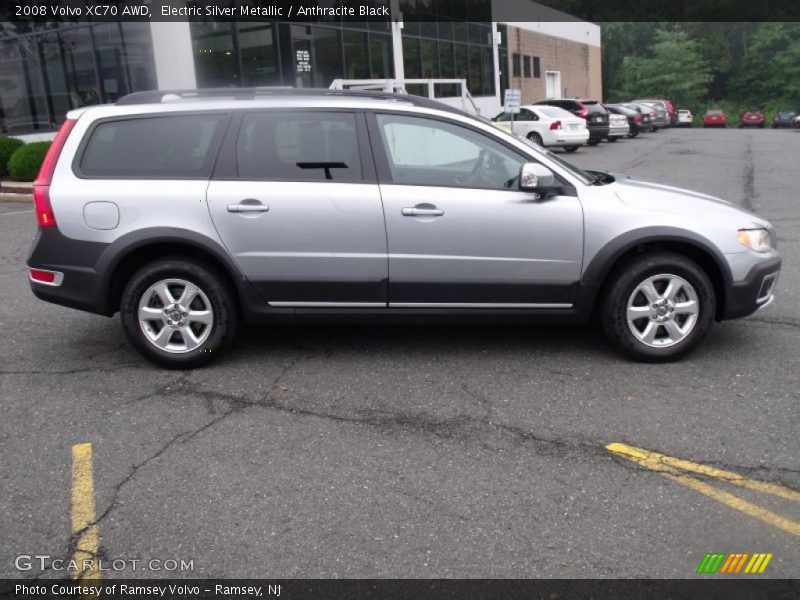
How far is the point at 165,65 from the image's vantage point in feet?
71.7

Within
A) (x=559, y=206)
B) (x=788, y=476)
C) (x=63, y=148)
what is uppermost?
(x=63, y=148)

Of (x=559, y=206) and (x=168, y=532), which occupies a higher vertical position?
(x=559, y=206)

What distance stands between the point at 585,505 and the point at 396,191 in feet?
7.94

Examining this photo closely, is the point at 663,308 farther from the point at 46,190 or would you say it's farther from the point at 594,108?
the point at 594,108

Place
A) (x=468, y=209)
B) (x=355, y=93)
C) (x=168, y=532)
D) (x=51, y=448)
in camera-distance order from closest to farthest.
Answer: (x=168, y=532), (x=51, y=448), (x=468, y=209), (x=355, y=93)

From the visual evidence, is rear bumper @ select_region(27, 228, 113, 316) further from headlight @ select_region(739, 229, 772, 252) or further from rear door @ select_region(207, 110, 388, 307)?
headlight @ select_region(739, 229, 772, 252)

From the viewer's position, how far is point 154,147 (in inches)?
208

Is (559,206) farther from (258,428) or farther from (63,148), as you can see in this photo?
(63,148)

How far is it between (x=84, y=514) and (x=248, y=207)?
225 cm

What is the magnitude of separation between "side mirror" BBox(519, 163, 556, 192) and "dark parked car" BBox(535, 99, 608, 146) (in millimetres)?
24866

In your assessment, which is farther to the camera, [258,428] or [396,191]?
[396,191]

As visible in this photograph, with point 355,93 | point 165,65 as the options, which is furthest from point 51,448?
point 165,65

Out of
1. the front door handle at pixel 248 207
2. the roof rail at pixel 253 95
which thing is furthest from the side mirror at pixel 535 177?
the front door handle at pixel 248 207

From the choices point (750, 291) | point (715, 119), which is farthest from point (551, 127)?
point (715, 119)
